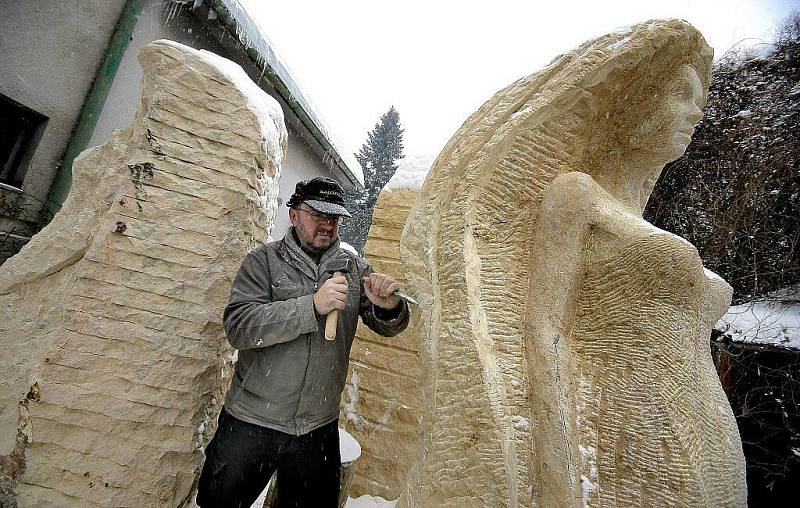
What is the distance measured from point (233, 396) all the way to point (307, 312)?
18.3 inches

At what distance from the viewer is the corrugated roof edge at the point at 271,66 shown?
414 centimetres

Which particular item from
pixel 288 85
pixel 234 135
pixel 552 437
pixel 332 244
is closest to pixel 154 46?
pixel 234 135

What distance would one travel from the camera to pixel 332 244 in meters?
1.82

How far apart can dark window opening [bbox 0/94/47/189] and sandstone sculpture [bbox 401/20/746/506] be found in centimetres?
341

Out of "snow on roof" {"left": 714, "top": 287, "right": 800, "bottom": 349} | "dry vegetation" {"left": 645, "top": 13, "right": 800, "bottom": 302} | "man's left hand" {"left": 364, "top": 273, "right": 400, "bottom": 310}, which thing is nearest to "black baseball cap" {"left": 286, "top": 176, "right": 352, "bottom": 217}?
"man's left hand" {"left": 364, "top": 273, "right": 400, "bottom": 310}

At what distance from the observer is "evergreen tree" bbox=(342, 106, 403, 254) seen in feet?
72.3

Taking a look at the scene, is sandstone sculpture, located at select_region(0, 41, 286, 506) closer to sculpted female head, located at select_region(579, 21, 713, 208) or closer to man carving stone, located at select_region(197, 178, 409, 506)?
man carving stone, located at select_region(197, 178, 409, 506)

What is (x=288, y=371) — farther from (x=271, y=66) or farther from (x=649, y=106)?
(x=271, y=66)

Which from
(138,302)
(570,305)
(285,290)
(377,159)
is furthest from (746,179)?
(377,159)

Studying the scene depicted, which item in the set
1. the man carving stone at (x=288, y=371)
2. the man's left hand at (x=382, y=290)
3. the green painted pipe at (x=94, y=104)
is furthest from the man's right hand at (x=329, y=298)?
the green painted pipe at (x=94, y=104)

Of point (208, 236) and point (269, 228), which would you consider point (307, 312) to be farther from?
point (269, 228)

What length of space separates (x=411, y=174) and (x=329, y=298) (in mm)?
1857

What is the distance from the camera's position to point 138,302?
208cm

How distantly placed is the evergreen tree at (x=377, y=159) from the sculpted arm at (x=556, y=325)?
66.2 feet
